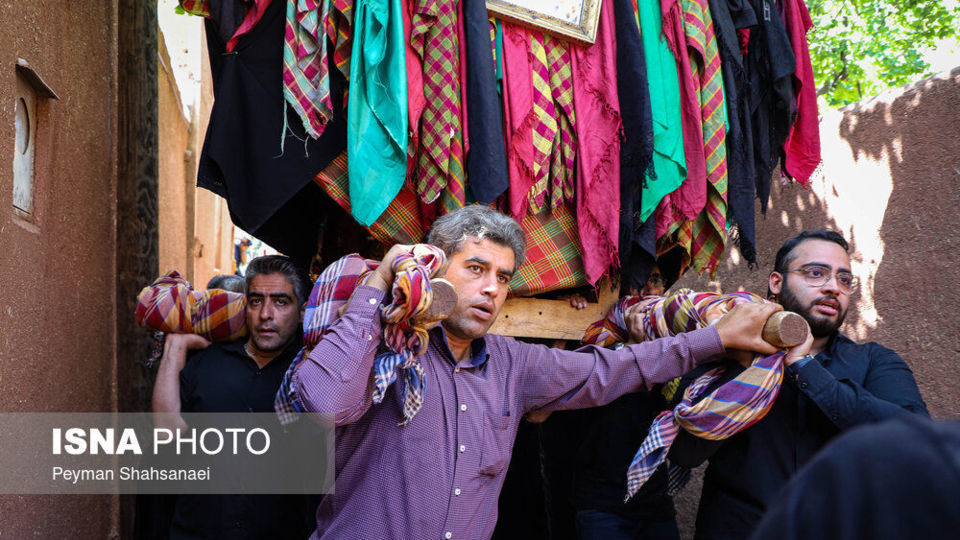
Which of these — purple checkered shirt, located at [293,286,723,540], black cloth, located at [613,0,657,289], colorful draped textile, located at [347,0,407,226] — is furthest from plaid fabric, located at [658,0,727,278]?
colorful draped textile, located at [347,0,407,226]

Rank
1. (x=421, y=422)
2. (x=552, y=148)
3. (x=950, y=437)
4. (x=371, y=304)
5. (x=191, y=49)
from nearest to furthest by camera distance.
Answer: (x=950, y=437) → (x=371, y=304) → (x=421, y=422) → (x=552, y=148) → (x=191, y=49)

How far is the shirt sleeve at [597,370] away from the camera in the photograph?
2.52 meters

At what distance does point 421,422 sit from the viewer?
2293 millimetres

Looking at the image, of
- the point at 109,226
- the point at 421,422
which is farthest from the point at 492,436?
the point at 109,226

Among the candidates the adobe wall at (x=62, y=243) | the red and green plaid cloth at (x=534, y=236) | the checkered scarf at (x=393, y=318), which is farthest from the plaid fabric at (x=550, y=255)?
the adobe wall at (x=62, y=243)

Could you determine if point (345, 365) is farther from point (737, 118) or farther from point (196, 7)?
point (737, 118)

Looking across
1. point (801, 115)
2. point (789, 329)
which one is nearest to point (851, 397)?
point (789, 329)

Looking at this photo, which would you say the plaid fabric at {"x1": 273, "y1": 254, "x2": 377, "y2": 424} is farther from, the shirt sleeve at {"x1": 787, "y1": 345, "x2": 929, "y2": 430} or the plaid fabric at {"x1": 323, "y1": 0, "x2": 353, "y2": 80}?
the shirt sleeve at {"x1": 787, "y1": 345, "x2": 929, "y2": 430}

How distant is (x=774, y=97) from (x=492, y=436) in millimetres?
1854

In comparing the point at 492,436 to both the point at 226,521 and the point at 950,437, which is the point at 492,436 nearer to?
the point at 226,521

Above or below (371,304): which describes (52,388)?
below

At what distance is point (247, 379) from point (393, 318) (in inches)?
58.8

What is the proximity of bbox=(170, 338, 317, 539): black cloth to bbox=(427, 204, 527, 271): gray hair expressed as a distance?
122cm

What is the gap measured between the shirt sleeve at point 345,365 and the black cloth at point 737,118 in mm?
1616
